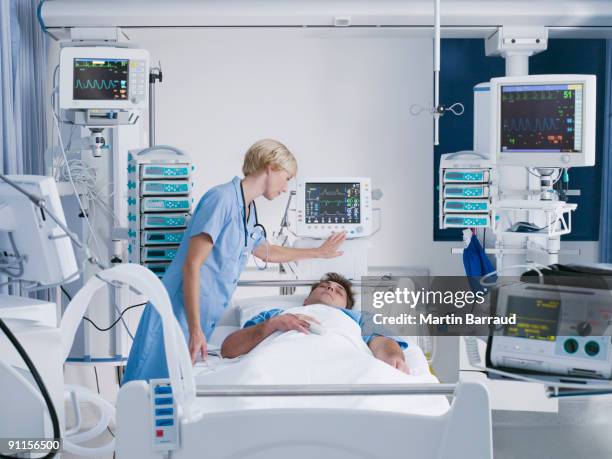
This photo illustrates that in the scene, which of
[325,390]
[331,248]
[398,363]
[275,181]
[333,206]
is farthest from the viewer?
[333,206]

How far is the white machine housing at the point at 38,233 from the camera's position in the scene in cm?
179

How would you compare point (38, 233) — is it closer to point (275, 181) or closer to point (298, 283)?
point (275, 181)

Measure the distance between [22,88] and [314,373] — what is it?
2687 mm

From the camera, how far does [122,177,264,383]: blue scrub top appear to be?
108 inches

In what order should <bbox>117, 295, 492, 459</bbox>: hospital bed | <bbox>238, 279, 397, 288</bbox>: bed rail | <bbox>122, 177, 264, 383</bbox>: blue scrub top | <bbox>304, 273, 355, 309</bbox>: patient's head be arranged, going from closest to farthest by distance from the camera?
1. <bbox>117, 295, 492, 459</bbox>: hospital bed
2. <bbox>122, 177, 264, 383</bbox>: blue scrub top
3. <bbox>304, 273, 355, 309</bbox>: patient's head
4. <bbox>238, 279, 397, 288</bbox>: bed rail

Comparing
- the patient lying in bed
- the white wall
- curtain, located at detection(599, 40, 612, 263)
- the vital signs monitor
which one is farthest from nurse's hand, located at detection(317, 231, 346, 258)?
curtain, located at detection(599, 40, 612, 263)

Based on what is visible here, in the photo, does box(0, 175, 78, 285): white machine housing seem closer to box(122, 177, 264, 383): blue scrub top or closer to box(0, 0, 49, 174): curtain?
box(122, 177, 264, 383): blue scrub top

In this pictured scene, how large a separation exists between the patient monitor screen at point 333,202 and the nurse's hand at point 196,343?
108 centimetres

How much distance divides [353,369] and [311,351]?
181mm

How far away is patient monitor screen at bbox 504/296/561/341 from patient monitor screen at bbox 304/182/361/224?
1.79 m

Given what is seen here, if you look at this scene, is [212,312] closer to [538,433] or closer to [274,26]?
[538,433]

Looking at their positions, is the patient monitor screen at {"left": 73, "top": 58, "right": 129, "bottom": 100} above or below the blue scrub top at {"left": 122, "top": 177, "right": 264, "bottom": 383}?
above

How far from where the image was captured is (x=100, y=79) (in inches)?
142

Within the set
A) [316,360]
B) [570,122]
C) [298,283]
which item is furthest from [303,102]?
[316,360]
